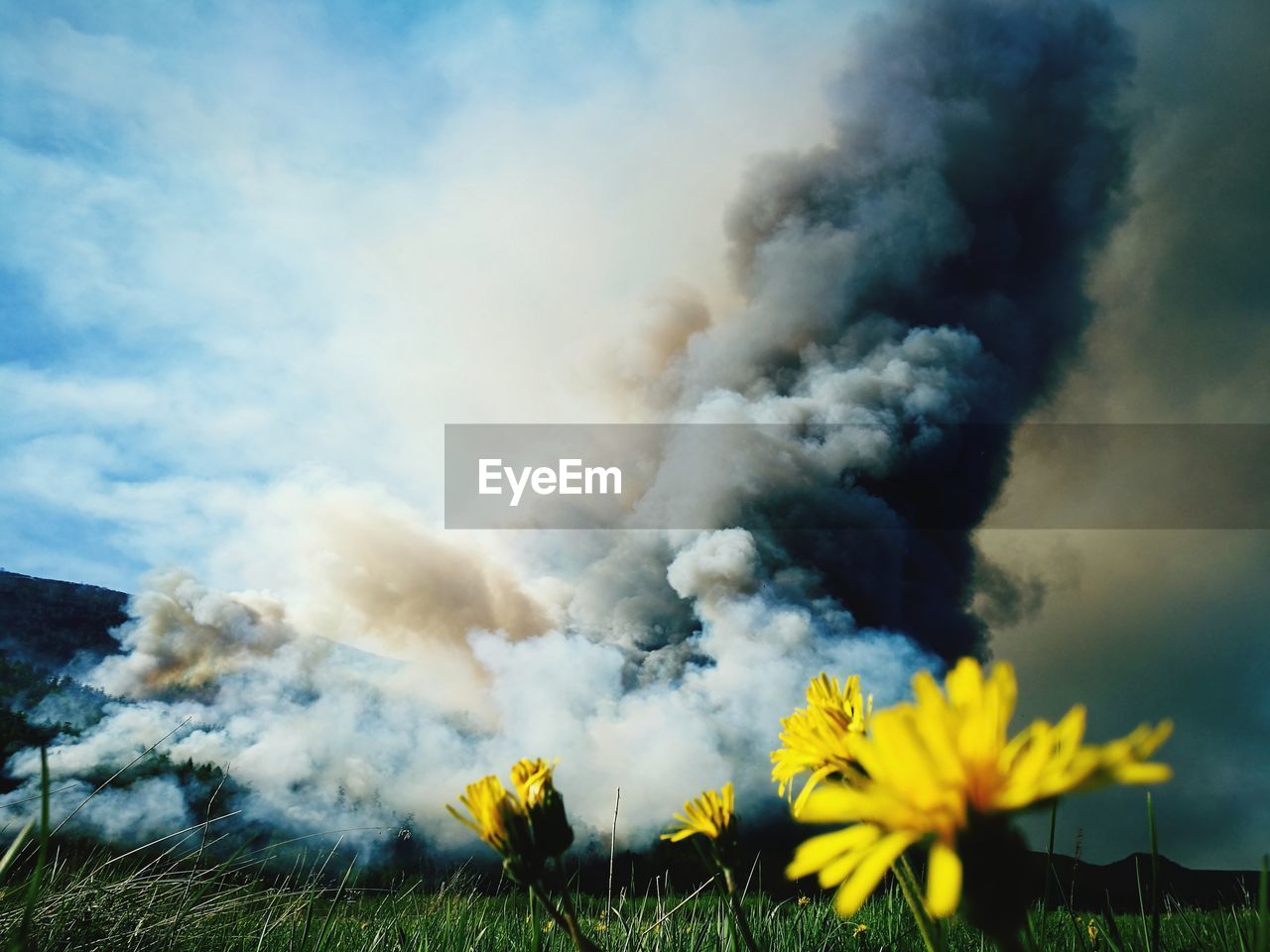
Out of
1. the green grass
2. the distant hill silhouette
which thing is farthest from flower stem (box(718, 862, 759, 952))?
the distant hill silhouette

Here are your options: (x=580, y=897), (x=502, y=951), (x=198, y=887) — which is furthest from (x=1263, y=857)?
(x=198, y=887)

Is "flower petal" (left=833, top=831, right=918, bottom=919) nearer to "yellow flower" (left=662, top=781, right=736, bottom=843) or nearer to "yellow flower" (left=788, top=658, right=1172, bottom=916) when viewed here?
"yellow flower" (left=788, top=658, right=1172, bottom=916)

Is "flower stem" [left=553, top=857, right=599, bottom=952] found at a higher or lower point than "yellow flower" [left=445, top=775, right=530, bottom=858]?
lower

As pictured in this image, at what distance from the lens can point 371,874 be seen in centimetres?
449

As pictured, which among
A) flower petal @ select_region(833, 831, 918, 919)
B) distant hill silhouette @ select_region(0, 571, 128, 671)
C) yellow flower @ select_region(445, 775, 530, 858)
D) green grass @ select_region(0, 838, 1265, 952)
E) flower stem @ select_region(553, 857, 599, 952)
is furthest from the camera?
distant hill silhouette @ select_region(0, 571, 128, 671)

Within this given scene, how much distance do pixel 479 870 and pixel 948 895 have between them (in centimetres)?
641

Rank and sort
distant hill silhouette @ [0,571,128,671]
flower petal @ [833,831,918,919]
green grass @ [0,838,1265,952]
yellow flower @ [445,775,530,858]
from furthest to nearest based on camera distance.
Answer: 1. distant hill silhouette @ [0,571,128,671]
2. green grass @ [0,838,1265,952]
3. yellow flower @ [445,775,530,858]
4. flower petal @ [833,831,918,919]

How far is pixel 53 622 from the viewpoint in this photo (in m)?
36.8

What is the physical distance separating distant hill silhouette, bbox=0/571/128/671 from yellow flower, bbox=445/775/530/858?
46431 mm

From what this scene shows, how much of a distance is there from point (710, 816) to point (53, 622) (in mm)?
47439

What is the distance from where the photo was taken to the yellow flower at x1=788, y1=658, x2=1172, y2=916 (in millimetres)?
676

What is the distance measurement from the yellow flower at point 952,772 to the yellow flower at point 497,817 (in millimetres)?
724

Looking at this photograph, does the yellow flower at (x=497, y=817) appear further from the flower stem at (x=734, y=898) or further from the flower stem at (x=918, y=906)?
the flower stem at (x=918, y=906)

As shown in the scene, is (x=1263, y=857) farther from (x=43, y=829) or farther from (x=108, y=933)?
(x=108, y=933)
